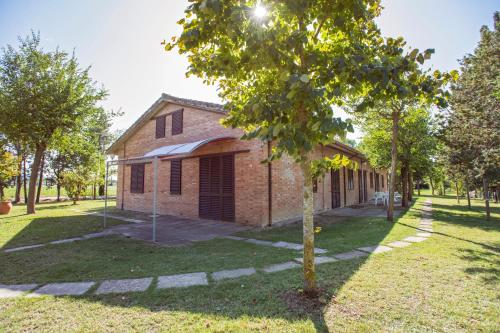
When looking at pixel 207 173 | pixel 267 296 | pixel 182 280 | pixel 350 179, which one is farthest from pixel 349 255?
pixel 350 179

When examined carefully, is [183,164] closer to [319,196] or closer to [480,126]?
[319,196]

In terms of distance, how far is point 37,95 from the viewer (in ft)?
40.6

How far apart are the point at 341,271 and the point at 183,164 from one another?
906 cm

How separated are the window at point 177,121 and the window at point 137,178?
3.40m

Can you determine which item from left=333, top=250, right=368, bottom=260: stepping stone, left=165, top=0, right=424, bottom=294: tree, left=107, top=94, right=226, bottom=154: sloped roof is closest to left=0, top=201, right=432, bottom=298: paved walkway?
left=333, top=250, right=368, bottom=260: stepping stone

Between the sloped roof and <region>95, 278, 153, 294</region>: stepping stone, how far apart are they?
678 centimetres

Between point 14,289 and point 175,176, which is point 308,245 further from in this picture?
point 175,176

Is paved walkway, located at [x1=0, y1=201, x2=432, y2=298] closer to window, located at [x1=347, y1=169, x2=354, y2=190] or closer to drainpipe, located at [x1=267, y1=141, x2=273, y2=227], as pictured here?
drainpipe, located at [x1=267, y1=141, x2=273, y2=227]

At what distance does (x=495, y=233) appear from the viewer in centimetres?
802

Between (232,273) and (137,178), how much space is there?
12189mm

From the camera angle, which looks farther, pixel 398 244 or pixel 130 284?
pixel 398 244

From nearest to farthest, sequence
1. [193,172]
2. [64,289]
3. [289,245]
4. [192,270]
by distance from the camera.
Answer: [64,289]
[192,270]
[289,245]
[193,172]

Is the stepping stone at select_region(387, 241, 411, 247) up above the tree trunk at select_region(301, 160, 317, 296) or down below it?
below

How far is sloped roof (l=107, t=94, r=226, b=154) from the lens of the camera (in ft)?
35.0
